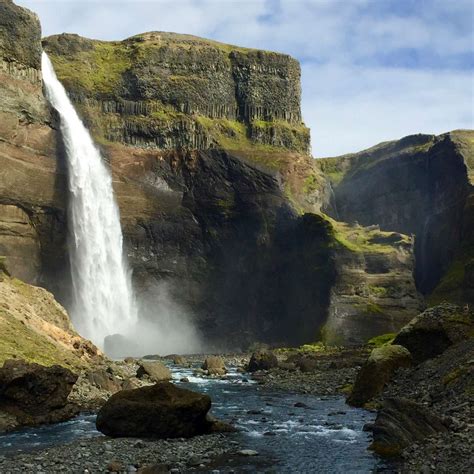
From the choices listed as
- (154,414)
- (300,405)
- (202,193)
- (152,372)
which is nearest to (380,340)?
(202,193)

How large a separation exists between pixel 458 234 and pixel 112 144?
6974 centimetres

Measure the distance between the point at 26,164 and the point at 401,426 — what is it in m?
81.7

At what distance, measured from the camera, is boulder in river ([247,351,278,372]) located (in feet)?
213

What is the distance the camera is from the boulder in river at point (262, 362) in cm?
6506

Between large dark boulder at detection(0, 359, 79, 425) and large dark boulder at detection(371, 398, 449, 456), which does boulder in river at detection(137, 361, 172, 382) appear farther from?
large dark boulder at detection(371, 398, 449, 456)

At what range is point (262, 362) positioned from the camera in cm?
6531

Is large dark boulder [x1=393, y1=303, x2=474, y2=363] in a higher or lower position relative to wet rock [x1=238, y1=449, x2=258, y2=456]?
higher

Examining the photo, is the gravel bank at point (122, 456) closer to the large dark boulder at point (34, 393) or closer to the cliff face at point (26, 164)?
the large dark boulder at point (34, 393)

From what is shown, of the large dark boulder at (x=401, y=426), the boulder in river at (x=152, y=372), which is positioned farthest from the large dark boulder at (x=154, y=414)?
the boulder in river at (x=152, y=372)

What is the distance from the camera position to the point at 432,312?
145 feet

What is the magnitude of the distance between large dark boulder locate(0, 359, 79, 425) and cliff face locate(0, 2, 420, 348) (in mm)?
62461

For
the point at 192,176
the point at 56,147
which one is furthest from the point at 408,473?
the point at 192,176

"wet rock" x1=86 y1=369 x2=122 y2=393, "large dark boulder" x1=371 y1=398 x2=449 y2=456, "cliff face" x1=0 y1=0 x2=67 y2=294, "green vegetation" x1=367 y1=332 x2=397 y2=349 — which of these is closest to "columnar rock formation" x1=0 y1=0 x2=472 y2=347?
"cliff face" x1=0 y1=0 x2=67 y2=294

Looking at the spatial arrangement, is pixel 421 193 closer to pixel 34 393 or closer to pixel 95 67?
pixel 95 67
